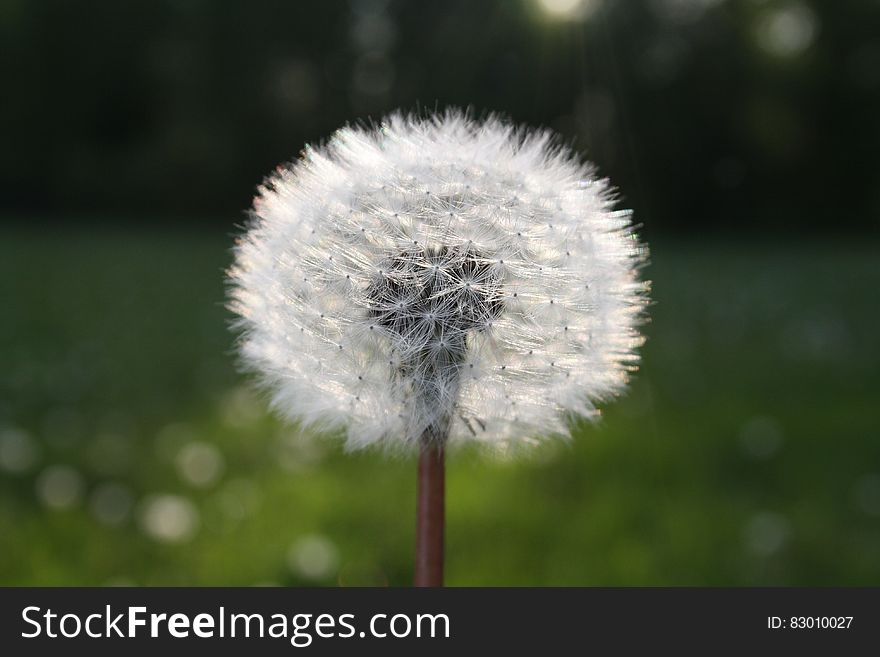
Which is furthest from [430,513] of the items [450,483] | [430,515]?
[450,483]

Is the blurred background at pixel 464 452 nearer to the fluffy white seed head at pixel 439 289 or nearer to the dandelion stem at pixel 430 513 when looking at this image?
the fluffy white seed head at pixel 439 289

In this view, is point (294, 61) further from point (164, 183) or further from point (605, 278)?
point (605, 278)

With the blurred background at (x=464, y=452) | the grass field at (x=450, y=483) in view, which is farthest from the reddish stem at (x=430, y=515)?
the blurred background at (x=464, y=452)

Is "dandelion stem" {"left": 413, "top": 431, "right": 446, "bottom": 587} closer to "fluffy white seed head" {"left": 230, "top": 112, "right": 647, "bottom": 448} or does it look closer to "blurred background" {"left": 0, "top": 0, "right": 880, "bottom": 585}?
"fluffy white seed head" {"left": 230, "top": 112, "right": 647, "bottom": 448}

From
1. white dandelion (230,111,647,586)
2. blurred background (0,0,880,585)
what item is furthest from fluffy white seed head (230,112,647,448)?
blurred background (0,0,880,585)

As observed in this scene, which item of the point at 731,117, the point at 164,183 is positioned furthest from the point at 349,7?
the point at 731,117

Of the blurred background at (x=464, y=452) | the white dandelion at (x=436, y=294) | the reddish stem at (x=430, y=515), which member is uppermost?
→ the blurred background at (x=464, y=452)

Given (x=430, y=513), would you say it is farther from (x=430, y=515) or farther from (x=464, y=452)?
(x=464, y=452)
